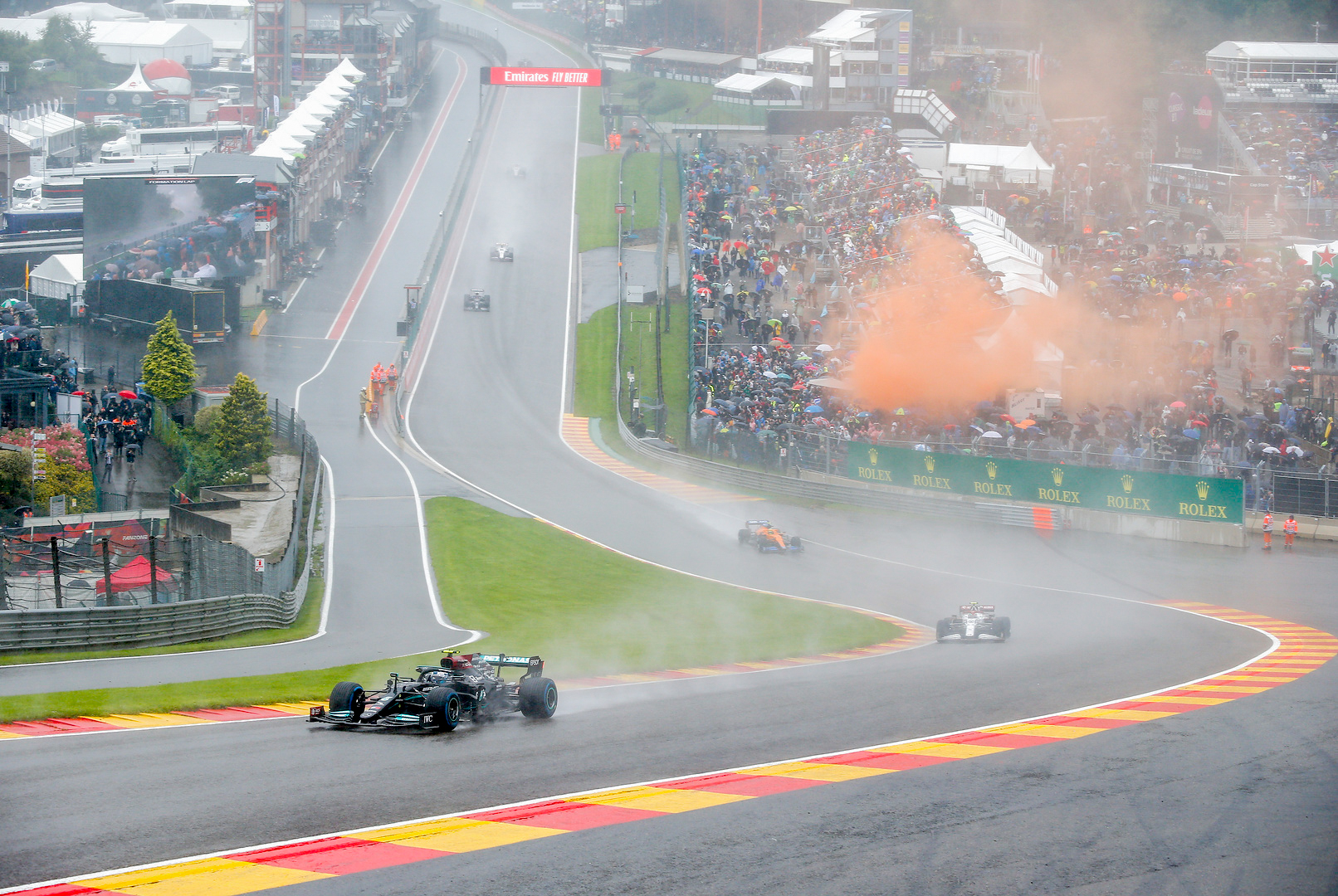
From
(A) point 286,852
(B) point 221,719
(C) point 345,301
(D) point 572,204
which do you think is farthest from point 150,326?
(A) point 286,852

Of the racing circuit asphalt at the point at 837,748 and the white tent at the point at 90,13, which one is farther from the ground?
the white tent at the point at 90,13

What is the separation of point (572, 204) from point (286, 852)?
234 feet

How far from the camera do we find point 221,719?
16.8 meters

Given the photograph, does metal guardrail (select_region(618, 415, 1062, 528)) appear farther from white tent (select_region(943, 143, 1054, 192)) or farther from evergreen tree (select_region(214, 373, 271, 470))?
white tent (select_region(943, 143, 1054, 192))

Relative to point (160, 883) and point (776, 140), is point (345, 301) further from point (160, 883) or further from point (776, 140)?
point (160, 883)

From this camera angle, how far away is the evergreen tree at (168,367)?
149 feet

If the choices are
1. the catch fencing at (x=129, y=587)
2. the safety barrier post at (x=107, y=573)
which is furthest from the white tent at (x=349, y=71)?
the safety barrier post at (x=107, y=573)

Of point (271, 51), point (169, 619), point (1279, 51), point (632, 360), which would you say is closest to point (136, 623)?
point (169, 619)

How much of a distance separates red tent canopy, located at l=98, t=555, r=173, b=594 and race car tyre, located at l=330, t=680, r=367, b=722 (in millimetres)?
9567

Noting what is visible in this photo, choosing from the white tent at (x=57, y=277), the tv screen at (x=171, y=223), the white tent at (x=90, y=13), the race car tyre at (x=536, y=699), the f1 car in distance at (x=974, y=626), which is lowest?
the f1 car in distance at (x=974, y=626)

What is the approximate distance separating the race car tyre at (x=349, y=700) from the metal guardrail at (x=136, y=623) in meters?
7.31

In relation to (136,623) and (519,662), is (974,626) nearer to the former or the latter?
(519,662)

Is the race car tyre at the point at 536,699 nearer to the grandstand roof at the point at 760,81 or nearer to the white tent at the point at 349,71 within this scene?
the grandstand roof at the point at 760,81

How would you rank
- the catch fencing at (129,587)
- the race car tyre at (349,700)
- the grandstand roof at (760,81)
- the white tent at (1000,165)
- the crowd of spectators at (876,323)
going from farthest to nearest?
the grandstand roof at (760,81), the white tent at (1000,165), the crowd of spectators at (876,323), the catch fencing at (129,587), the race car tyre at (349,700)
